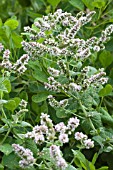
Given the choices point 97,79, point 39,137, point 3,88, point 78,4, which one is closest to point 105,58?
point 78,4

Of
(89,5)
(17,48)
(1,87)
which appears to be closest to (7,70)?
(1,87)

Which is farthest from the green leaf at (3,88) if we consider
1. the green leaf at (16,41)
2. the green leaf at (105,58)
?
the green leaf at (105,58)

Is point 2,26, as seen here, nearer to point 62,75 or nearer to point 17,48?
point 17,48

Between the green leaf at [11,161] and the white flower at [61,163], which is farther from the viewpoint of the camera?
the green leaf at [11,161]

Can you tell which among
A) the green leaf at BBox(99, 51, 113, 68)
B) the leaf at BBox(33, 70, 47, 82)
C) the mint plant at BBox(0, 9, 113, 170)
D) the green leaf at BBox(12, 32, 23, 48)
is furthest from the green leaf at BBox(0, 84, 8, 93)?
the green leaf at BBox(99, 51, 113, 68)

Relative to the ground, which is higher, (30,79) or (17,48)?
(17,48)

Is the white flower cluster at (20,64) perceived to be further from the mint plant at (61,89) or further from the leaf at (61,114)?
the leaf at (61,114)

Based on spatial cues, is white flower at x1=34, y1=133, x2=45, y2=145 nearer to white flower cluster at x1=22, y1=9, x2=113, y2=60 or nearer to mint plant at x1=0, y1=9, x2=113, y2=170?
mint plant at x1=0, y1=9, x2=113, y2=170

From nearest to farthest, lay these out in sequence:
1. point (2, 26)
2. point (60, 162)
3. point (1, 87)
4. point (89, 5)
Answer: point (60, 162)
point (1, 87)
point (2, 26)
point (89, 5)
